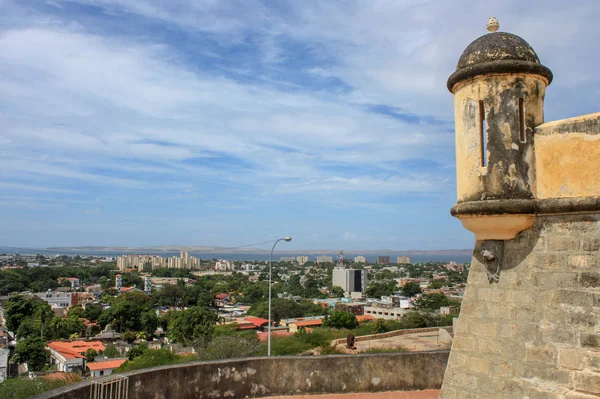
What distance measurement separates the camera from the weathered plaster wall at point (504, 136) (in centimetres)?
441

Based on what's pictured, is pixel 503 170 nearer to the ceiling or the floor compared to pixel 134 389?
nearer to the ceiling

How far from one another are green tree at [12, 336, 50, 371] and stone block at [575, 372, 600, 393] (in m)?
48.5

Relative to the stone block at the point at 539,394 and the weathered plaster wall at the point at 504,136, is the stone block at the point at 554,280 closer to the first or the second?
the weathered plaster wall at the point at 504,136

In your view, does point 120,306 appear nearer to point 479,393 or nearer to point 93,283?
point 479,393

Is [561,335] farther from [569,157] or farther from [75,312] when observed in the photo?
[75,312]

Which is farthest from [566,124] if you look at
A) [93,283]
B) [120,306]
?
[93,283]

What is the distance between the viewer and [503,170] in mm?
4426

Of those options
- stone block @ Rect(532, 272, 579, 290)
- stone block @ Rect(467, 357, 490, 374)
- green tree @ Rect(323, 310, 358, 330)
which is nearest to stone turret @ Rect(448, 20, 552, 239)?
stone block @ Rect(532, 272, 579, 290)

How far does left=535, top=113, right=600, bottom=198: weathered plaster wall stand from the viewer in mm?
4062

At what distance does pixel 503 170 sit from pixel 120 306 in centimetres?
6613

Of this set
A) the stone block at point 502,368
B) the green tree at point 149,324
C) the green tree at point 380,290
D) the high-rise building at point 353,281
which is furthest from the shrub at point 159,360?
the high-rise building at point 353,281

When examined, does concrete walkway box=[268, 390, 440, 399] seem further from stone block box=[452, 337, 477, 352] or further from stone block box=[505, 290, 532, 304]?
stone block box=[505, 290, 532, 304]

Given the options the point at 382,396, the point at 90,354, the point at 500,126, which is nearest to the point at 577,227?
the point at 500,126

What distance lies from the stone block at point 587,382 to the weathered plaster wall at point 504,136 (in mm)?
1622
